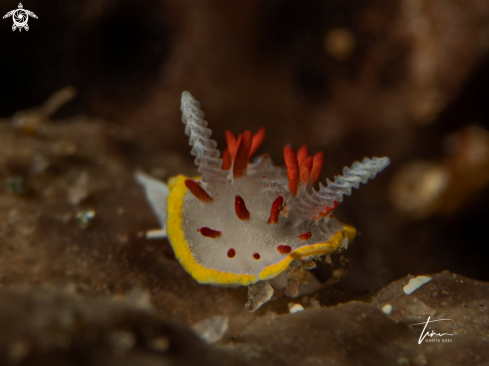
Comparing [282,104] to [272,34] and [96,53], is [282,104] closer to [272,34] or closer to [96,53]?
[272,34]

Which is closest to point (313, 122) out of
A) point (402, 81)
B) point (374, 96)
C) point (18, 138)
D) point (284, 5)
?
point (374, 96)

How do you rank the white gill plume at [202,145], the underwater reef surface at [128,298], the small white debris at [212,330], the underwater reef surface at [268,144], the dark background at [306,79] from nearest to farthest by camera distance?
1. the underwater reef surface at [128,298]
2. the small white debris at [212,330]
3. the underwater reef surface at [268,144]
4. the white gill plume at [202,145]
5. the dark background at [306,79]

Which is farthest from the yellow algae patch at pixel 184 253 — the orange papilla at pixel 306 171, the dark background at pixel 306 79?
the dark background at pixel 306 79

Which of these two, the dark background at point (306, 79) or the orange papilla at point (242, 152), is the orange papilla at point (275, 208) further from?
the dark background at point (306, 79)

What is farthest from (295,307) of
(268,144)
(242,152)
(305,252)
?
(268,144)

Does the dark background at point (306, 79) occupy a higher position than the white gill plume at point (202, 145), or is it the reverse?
the dark background at point (306, 79)
